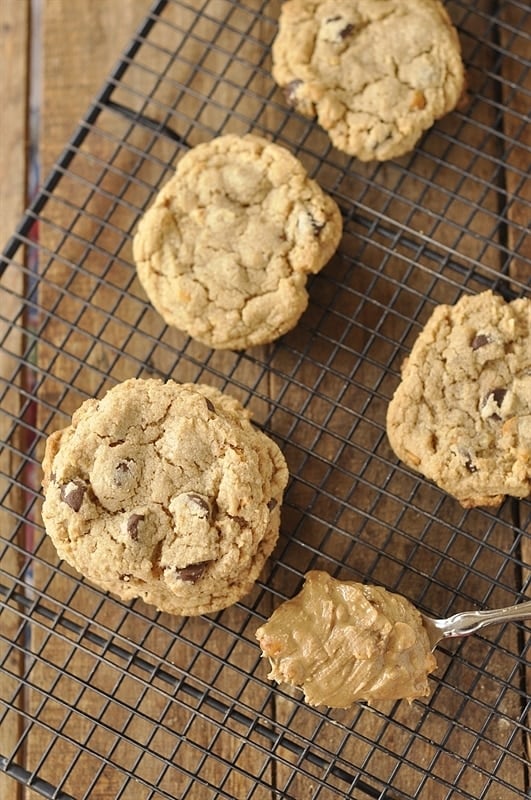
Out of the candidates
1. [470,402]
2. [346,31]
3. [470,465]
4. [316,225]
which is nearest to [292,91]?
[346,31]

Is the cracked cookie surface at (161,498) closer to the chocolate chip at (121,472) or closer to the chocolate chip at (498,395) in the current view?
the chocolate chip at (121,472)

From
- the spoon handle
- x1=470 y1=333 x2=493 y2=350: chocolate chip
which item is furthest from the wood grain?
x1=470 y1=333 x2=493 y2=350: chocolate chip

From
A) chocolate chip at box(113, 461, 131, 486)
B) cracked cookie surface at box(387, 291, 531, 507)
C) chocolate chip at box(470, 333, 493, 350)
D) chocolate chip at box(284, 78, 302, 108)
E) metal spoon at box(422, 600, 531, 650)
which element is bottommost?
chocolate chip at box(113, 461, 131, 486)

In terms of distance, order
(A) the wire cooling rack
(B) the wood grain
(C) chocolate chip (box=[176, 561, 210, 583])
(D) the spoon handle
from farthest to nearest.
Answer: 1. (B) the wood grain
2. (A) the wire cooling rack
3. (D) the spoon handle
4. (C) chocolate chip (box=[176, 561, 210, 583])

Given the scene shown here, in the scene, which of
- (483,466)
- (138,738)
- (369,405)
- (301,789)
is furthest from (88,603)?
(483,466)

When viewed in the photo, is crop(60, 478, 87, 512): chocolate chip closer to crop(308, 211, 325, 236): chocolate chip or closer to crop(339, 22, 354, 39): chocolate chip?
crop(308, 211, 325, 236): chocolate chip

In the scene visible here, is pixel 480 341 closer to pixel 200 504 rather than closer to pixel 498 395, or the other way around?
pixel 498 395

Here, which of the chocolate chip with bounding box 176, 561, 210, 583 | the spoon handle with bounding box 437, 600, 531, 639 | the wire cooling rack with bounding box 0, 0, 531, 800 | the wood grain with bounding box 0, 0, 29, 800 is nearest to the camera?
the chocolate chip with bounding box 176, 561, 210, 583
